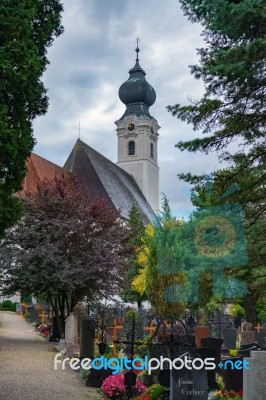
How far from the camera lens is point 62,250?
18.4 meters

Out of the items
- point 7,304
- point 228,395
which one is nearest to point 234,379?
point 228,395

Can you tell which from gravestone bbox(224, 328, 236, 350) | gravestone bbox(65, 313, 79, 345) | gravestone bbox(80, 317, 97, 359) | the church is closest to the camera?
gravestone bbox(80, 317, 97, 359)

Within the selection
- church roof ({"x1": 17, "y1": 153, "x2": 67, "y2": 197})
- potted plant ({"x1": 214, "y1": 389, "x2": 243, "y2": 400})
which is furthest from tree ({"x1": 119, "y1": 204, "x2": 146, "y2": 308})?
potted plant ({"x1": 214, "y1": 389, "x2": 243, "y2": 400})

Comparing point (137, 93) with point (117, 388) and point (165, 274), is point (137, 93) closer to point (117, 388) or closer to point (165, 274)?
point (165, 274)

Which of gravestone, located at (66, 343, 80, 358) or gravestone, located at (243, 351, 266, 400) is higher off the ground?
gravestone, located at (243, 351, 266, 400)

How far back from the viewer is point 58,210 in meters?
19.0

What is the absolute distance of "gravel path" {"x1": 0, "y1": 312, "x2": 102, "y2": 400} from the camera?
9.23 metres

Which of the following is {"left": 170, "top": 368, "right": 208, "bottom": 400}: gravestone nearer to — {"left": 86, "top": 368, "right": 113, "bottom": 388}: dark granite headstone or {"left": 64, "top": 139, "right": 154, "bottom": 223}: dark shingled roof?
{"left": 86, "top": 368, "right": 113, "bottom": 388}: dark granite headstone

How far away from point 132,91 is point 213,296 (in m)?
39.5

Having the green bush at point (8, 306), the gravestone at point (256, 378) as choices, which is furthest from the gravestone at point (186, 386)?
the green bush at point (8, 306)

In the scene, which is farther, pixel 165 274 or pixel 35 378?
pixel 165 274

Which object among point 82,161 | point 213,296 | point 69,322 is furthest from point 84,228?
point 82,161

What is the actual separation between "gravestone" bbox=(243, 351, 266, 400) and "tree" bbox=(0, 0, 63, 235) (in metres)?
5.45

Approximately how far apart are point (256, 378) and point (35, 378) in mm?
5366
